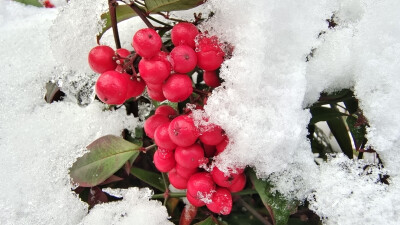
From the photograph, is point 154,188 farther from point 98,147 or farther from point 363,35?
point 363,35

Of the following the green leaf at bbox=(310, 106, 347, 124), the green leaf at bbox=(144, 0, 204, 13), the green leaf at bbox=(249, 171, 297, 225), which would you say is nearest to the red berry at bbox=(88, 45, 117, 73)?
the green leaf at bbox=(144, 0, 204, 13)

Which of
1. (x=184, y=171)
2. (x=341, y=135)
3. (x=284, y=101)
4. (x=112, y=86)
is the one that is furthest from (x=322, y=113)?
(x=112, y=86)

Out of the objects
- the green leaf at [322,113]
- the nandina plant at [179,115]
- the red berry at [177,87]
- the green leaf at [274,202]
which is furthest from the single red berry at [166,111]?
the green leaf at [322,113]

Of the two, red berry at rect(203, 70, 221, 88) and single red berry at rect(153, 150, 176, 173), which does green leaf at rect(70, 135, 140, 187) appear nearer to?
single red berry at rect(153, 150, 176, 173)

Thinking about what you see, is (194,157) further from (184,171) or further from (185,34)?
(185,34)

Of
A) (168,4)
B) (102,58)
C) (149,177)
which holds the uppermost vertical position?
(168,4)

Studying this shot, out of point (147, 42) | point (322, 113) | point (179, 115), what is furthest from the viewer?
point (322, 113)

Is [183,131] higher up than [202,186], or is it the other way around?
[183,131]

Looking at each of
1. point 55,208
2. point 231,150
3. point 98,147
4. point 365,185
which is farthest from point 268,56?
point 55,208
